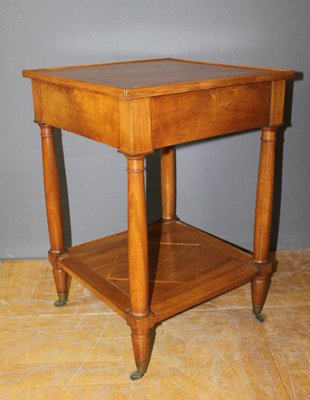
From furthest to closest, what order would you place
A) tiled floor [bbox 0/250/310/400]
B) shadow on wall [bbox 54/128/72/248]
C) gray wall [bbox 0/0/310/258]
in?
shadow on wall [bbox 54/128/72/248]
gray wall [bbox 0/0/310/258]
tiled floor [bbox 0/250/310/400]

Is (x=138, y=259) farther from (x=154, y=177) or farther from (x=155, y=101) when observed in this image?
(x=154, y=177)

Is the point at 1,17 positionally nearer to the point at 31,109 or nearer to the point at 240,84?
the point at 31,109

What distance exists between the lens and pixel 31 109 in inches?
76.3

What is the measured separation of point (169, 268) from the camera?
1689mm

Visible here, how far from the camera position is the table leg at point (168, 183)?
6.34 feet

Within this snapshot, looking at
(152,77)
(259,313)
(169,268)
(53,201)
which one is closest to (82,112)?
(152,77)

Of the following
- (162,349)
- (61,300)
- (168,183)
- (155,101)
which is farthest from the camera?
(168,183)

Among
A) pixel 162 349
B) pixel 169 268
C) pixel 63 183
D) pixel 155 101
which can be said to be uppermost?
pixel 155 101

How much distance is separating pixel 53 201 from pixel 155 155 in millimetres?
539

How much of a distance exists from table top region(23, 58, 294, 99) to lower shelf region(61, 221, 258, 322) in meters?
0.61

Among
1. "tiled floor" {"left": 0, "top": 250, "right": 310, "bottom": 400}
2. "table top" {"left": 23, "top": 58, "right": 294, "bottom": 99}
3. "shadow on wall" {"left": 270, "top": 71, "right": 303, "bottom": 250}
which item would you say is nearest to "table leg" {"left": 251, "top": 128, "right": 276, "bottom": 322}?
"tiled floor" {"left": 0, "top": 250, "right": 310, "bottom": 400}

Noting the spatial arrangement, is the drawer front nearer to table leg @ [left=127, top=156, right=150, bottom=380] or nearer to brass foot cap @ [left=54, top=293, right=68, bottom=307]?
table leg @ [left=127, top=156, right=150, bottom=380]

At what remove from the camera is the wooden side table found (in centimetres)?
122

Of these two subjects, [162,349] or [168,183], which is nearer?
[162,349]
